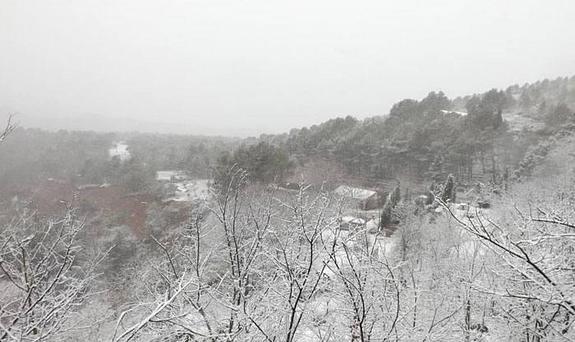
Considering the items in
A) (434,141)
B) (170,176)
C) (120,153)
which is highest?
(434,141)

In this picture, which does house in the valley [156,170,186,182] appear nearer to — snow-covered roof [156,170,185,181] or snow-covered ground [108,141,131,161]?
snow-covered roof [156,170,185,181]

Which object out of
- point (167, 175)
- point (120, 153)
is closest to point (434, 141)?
point (167, 175)

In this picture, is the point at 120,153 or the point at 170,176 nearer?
the point at 170,176

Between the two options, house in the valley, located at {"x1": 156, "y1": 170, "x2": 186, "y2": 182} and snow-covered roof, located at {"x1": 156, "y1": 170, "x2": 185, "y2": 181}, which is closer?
house in the valley, located at {"x1": 156, "y1": 170, "x2": 186, "y2": 182}

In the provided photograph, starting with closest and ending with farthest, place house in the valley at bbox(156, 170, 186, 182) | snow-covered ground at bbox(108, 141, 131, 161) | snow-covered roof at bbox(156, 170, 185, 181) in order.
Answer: house in the valley at bbox(156, 170, 186, 182), snow-covered roof at bbox(156, 170, 185, 181), snow-covered ground at bbox(108, 141, 131, 161)

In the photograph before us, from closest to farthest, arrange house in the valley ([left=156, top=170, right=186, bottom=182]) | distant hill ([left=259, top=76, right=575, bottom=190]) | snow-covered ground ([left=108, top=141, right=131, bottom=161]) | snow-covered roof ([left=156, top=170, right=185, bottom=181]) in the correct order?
distant hill ([left=259, top=76, right=575, bottom=190]) < house in the valley ([left=156, top=170, right=186, bottom=182]) < snow-covered roof ([left=156, top=170, right=185, bottom=181]) < snow-covered ground ([left=108, top=141, right=131, bottom=161])

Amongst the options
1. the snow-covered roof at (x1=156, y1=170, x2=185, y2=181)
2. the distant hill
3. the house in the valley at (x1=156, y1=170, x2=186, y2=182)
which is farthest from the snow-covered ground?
the distant hill

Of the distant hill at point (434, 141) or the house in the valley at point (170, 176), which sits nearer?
the distant hill at point (434, 141)

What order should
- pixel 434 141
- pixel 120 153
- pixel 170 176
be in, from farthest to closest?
1. pixel 120 153
2. pixel 170 176
3. pixel 434 141

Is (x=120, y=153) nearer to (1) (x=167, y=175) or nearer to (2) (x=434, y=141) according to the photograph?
(1) (x=167, y=175)

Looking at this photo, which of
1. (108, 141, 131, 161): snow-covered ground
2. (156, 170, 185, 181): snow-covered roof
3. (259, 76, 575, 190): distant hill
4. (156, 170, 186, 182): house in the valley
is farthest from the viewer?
(108, 141, 131, 161): snow-covered ground

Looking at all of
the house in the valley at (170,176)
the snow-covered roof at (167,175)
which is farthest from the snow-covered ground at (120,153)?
the house in the valley at (170,176)

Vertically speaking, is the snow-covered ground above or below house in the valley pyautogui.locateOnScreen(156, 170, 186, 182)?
above

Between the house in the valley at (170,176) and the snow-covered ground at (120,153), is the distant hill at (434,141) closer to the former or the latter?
the house in the valley at (170,176)
